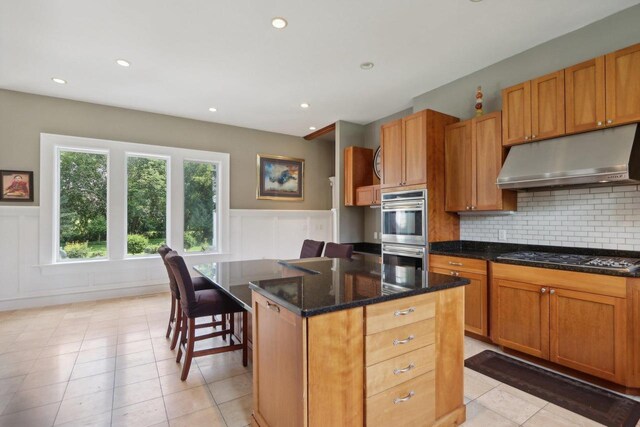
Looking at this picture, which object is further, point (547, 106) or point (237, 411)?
point (547, 106)

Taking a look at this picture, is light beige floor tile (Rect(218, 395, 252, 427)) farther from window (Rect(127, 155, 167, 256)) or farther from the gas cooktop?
window (Rect(127, 155, 167, 256))

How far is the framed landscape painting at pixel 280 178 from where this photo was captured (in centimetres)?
591

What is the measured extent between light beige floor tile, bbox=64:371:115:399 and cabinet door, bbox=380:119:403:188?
3.48 meters

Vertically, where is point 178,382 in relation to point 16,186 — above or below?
below

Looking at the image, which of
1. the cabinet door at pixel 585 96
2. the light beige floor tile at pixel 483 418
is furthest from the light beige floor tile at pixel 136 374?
the cabinet door at pixel 585 96

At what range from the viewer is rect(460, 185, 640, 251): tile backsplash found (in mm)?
2494

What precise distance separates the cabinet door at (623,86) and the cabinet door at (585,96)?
47 millimetres

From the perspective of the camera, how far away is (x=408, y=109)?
15.5 ft

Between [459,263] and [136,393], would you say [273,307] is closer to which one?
[136,393]

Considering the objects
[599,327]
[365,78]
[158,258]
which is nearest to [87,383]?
[158,258]

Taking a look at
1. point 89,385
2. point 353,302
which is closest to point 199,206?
point 89,385

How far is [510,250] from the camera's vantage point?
128 inches

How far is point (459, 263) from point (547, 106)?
1.65m

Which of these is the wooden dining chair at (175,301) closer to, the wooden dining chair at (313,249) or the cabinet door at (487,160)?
the wooden dining chair at (313,249)
